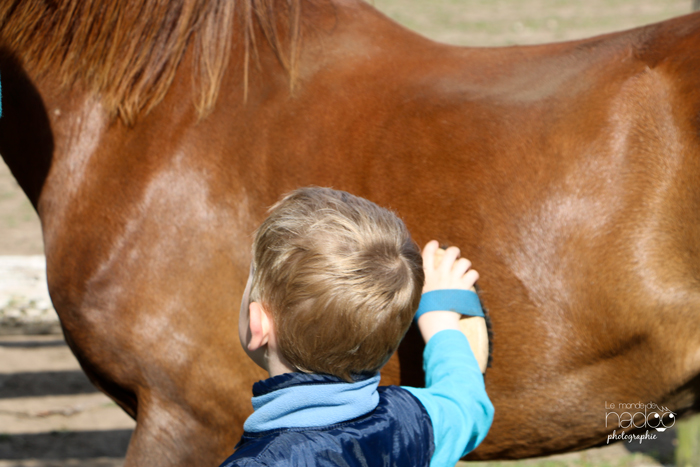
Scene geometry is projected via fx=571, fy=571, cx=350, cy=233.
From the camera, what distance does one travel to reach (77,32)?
4.47 feet

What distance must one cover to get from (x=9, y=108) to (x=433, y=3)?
9.78 meters

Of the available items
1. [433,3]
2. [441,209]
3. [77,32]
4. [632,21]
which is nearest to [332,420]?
[441,209]

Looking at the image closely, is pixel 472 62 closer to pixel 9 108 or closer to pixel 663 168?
pixel 663 168

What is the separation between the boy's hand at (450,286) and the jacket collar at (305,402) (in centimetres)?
27

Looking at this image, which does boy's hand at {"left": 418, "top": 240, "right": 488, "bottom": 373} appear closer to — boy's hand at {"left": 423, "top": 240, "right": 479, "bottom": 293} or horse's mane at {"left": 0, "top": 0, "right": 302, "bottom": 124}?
boy's hand at {"left": 423, "top": 240, "right": 479, "bottom": 293}

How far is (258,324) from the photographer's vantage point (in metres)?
0.78

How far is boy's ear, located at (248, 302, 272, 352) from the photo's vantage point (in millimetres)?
783

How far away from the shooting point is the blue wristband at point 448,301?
1018 mm

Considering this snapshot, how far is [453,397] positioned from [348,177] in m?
0.52

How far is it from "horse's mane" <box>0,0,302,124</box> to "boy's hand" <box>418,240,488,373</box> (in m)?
0.59

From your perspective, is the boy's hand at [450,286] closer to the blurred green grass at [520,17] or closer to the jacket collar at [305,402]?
the jacket collar at [305,402]

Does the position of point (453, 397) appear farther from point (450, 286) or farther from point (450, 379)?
point (450, 286)
